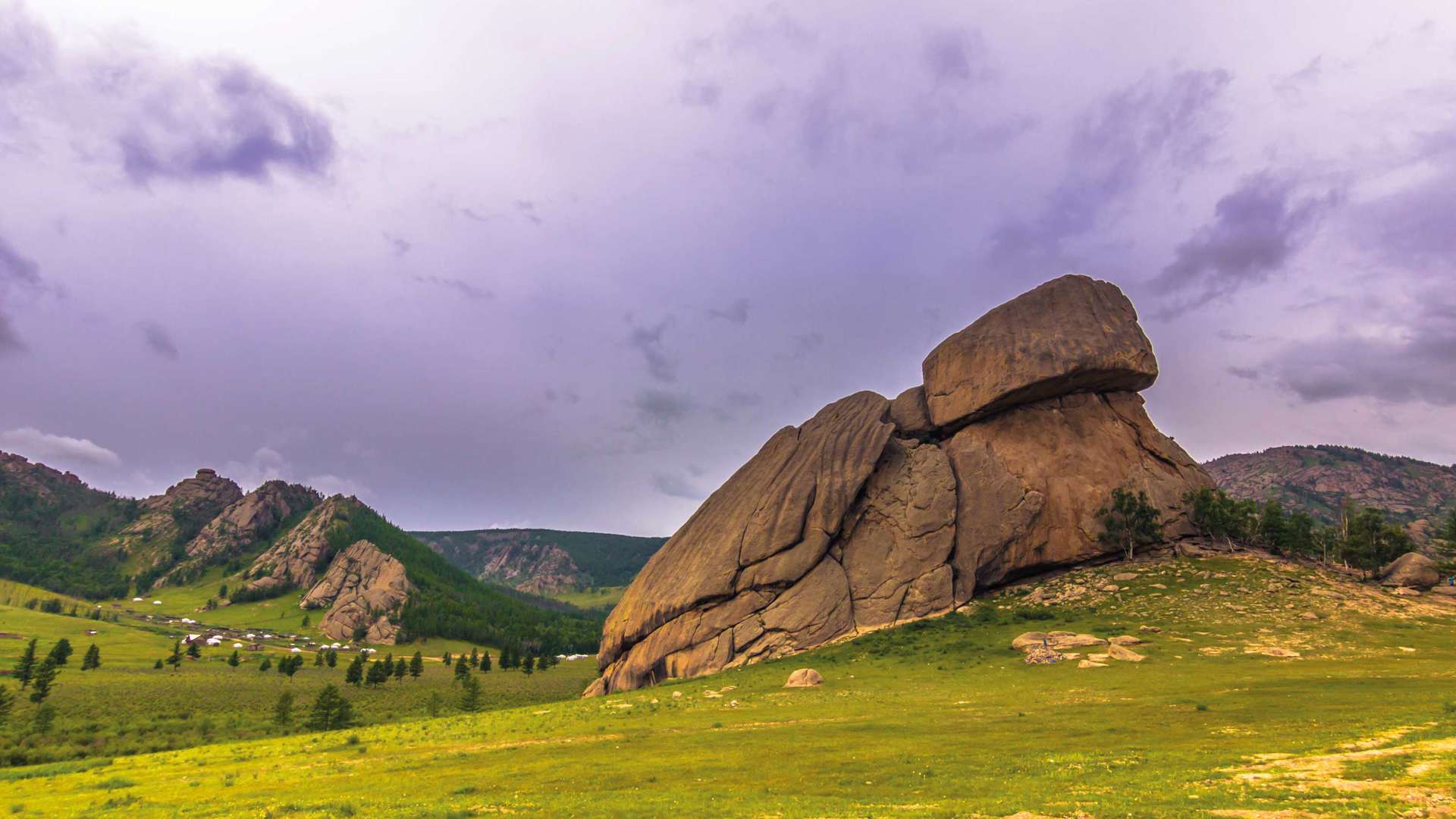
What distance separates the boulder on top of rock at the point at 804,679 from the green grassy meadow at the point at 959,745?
1.25 m

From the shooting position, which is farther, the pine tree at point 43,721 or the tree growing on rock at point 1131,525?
the tree growing on rock at point 1131,525

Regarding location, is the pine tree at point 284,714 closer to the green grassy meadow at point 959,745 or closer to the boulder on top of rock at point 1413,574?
the green grassy meadow at point 959,745

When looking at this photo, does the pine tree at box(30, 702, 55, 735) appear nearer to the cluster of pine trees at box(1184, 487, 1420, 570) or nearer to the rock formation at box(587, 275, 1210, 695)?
the rock formation at box(587, 275, 1210, 695)

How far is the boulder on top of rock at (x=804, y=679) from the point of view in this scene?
1941 inches

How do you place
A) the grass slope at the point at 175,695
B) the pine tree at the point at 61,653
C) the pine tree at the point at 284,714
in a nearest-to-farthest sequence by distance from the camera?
1. the grass slope at the point at 175,695
2. the pine tree at the point at 284,714
3. the pine tree at the point at 61,653

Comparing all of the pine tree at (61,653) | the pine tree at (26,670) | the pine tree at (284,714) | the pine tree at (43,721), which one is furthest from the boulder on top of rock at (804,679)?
the pine tree at (61,653)

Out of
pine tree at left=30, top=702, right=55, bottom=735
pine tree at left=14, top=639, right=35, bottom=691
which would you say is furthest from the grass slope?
pine tree at left=14, top=639, right=35, bottom=691

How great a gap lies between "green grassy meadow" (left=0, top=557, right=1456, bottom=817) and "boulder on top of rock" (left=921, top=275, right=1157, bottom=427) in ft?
95.8

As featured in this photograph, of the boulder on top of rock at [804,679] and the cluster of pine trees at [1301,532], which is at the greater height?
the cluster of pine trees at [1301,532]

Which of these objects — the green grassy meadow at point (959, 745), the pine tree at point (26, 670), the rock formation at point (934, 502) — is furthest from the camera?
the pine tree at point (26, 670)

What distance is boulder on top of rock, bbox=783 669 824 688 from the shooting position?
1941 inches

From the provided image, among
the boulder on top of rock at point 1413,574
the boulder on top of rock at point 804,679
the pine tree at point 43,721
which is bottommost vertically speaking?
the pine tree at point 43,721

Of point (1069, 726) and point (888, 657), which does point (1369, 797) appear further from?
point (888, 657)

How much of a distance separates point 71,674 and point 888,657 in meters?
151
